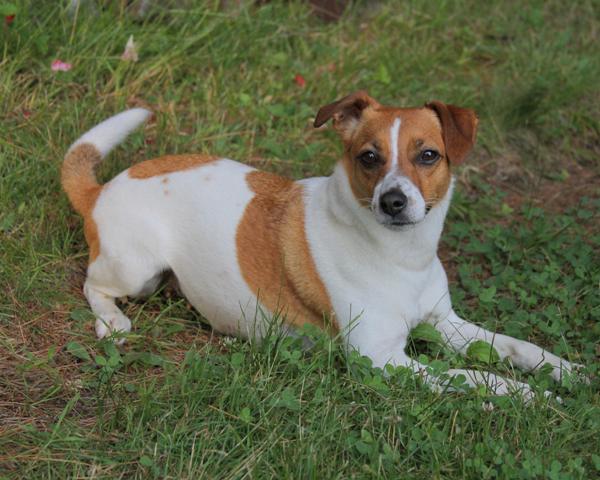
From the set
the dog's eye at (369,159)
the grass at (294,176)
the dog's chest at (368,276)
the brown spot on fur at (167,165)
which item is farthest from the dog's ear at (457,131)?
the brown spot on fur at (167,165)

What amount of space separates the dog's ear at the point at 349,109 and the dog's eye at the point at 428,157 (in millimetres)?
476

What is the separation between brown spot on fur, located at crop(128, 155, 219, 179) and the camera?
437 centimetres

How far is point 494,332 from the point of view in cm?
419

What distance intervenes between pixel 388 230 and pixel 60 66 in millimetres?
2731

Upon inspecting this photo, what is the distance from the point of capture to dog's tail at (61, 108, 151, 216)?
180 inches

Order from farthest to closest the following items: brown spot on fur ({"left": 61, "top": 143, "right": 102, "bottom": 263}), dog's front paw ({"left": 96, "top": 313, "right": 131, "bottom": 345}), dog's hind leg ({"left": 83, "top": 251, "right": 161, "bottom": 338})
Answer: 1. brown spot on fur ({"left": 61, "top": 143, "right": 102, "bottom": 263})
2. dog's hind leg ({"left": 83, "top": 251, "right": 161, "bottom": 338})
3. dog's front paw ({"left": 96, "top": 313, "right": 131, "bottom": 345})

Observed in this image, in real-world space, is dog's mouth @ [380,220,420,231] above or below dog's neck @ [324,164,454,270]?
above

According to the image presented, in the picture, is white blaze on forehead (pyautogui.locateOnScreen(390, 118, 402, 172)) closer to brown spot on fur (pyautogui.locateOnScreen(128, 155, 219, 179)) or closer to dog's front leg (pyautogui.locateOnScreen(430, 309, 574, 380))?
dog's front leg (pyautogui.locateOnScreen(430, 309, 574, 380))

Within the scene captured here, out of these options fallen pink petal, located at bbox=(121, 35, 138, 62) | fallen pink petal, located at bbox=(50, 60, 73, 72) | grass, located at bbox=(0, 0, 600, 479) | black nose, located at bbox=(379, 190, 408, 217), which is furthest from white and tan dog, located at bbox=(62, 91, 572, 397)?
fallen pink petal, located at bbox=(121, 35, 138, 62)

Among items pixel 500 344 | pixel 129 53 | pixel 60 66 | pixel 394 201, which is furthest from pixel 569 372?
pixel 60 66

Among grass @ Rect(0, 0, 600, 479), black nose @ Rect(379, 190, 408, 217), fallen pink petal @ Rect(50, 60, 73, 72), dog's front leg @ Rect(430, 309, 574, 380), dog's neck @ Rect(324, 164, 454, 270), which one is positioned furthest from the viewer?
fallen pink petal @ Rect(50, 60, 73, 72)

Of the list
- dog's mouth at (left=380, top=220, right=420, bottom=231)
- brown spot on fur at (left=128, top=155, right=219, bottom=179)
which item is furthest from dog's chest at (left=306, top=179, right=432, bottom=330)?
brown spot on fur at (left=128, top=155, right=219, bottom=179)

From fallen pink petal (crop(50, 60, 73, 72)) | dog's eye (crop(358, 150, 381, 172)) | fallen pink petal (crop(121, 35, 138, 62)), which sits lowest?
fallen pink petal (crop(50, 60, 73, 72))

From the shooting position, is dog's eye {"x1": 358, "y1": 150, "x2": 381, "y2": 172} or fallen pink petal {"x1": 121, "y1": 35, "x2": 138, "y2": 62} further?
fallen pink petal {"x1": 121, "y1": 35, "x2": 138, "y2": 62}
